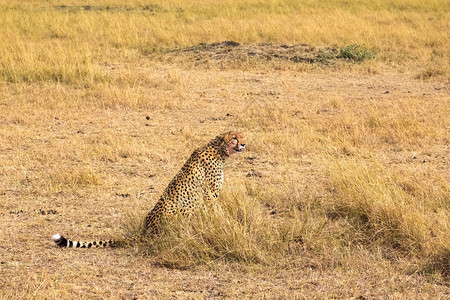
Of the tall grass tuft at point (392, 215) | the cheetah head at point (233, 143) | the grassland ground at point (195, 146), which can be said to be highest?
the cheetah head at point (233, 143)

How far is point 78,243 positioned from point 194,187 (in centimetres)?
87

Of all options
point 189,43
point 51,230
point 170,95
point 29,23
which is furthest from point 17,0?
point 51,230

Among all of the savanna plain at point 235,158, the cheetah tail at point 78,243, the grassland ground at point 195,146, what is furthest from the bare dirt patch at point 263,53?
the cheetah tail at point 78,243

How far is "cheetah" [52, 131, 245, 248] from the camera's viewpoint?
428 centimetres

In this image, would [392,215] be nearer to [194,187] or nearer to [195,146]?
[194,187]

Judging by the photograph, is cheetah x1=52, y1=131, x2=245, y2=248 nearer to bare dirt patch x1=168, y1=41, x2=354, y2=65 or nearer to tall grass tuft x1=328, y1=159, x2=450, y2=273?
tall grass tuft x1=328, y1=159, x2=450, y2=273

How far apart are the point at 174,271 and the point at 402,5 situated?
19927 millimetres

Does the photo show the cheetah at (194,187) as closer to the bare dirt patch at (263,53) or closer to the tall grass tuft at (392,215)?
the tall grass tuft at (392,215)

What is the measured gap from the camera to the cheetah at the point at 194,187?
4.28 metres

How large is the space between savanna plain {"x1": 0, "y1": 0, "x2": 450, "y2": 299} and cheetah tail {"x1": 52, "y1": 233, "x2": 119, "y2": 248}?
0.26 ft

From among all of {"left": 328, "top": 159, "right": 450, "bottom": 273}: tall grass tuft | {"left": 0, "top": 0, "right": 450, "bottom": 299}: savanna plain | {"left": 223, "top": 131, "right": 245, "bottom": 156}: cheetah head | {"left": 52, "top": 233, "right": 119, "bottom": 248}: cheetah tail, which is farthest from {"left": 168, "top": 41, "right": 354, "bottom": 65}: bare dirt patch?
{"left": 52, "top": 233, "right": 119, "bottom": 248}: cheetah tail

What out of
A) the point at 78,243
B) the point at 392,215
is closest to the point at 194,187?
the point at 78,243

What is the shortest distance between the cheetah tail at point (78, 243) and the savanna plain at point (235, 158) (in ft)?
0.26

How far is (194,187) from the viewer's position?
442 cm
